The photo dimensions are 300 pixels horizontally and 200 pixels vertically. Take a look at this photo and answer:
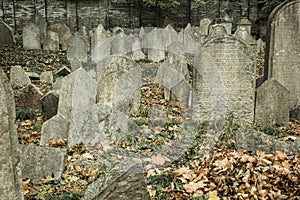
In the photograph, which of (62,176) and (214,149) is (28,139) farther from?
(214,149)

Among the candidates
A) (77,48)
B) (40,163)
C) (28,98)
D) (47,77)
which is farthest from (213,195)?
(77,48)

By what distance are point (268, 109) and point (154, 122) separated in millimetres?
2242

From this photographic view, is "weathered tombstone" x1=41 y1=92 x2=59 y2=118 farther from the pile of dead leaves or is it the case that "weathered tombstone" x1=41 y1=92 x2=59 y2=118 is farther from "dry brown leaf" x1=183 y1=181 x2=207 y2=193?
"dry brown leaf" x1=183 y1=181 x2=207 y2=193

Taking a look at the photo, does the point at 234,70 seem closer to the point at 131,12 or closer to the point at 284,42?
the point at 284,42

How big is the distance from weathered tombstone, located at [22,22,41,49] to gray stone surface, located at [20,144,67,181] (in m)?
10.5

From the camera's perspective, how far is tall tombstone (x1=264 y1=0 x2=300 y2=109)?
7.09m

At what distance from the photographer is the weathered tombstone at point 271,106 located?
6555 millimetres

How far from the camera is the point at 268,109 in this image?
6.67 metres

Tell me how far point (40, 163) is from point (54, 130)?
1.22 m

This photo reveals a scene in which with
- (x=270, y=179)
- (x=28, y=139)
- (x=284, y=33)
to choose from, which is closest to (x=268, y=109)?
(x=284, y=33)

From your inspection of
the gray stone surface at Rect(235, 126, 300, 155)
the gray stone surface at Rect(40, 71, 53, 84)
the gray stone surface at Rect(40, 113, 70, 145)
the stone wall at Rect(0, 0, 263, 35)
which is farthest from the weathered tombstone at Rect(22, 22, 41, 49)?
the gray stone surface at Rect(235, 126, 300, 155)

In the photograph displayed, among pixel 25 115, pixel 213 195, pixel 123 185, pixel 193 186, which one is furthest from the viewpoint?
pixel 25 115

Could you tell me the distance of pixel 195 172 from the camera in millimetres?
4289

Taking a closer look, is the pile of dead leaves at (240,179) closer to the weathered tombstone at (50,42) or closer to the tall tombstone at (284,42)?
the tall tombstone at (284,42)
